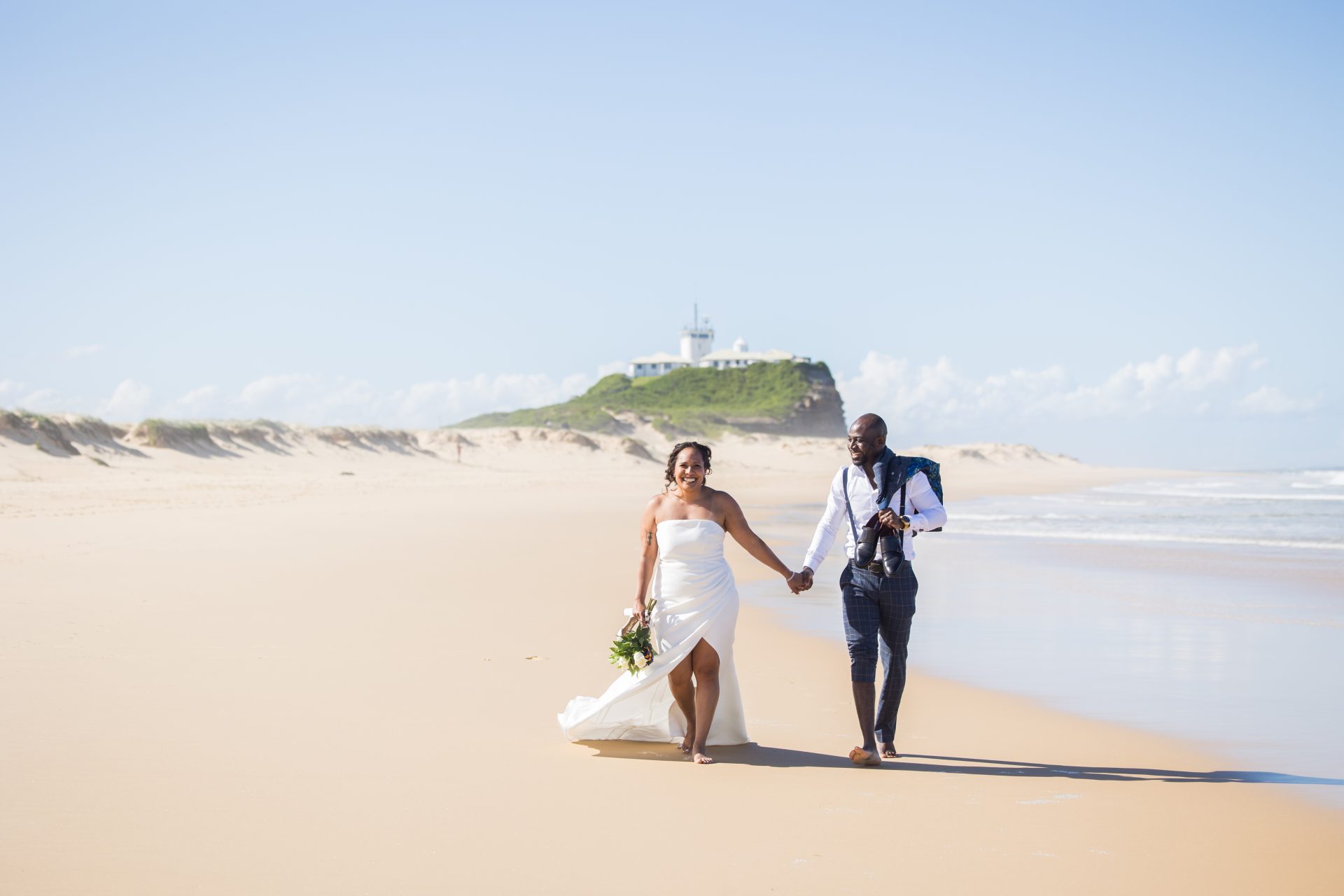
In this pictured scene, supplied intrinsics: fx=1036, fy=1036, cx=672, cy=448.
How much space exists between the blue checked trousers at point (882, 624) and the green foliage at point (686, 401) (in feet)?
206

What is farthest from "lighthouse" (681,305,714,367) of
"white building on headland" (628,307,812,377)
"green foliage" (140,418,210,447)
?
"green foliage" (140,418,210,447)

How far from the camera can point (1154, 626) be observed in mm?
9461

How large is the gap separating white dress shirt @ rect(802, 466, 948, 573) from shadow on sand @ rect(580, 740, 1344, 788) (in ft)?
3.18

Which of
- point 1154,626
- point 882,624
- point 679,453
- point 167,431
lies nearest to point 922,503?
point 882,624

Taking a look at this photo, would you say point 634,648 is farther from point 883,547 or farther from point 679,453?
point 883,547

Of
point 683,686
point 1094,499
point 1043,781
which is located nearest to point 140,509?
point 683,686

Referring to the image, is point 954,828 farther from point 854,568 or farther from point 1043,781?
point 854,568

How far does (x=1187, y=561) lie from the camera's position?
15.0 m

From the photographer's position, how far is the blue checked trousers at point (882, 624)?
5.14m

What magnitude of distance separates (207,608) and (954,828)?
267 inches

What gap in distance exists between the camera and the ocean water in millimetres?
6156

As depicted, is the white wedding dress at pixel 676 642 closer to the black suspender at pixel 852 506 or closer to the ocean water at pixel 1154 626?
the black suspender at pixel 852 506

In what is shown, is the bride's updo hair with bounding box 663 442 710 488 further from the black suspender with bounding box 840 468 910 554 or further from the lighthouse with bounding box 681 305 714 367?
the lighthouse with bounding box 681 305 714 367

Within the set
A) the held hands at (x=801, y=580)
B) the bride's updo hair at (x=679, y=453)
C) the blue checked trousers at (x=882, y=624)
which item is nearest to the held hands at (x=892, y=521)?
the blue checked trousers at (x=882, y=624)
